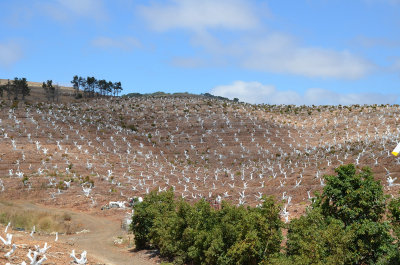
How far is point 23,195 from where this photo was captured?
108 ft

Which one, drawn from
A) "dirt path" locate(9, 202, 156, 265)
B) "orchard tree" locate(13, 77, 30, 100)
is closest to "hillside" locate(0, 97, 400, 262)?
"dirt path" locate(9, 202, 156, 265)

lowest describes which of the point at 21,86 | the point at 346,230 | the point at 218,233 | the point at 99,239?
the point at 99,239

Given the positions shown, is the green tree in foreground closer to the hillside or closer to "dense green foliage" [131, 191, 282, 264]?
"dense green foliage" [131, 191, 282, 264]

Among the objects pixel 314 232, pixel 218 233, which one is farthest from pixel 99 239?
pixel 314 232

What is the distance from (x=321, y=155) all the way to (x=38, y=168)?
31108 mm

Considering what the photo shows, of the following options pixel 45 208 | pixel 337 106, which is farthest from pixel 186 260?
pixel 337 106

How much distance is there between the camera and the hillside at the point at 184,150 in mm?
32919

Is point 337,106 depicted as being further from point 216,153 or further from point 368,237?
point 368,237

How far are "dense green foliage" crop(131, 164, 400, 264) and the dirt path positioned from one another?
156 inches

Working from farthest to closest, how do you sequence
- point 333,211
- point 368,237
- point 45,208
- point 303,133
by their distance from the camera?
point 303,133, point 45,208, point 333,211, point 368,237

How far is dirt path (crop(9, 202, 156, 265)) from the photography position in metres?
18.2

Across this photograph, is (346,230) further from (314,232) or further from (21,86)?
(21,86)

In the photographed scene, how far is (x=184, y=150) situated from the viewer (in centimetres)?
5272

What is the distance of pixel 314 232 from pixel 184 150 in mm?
41057
